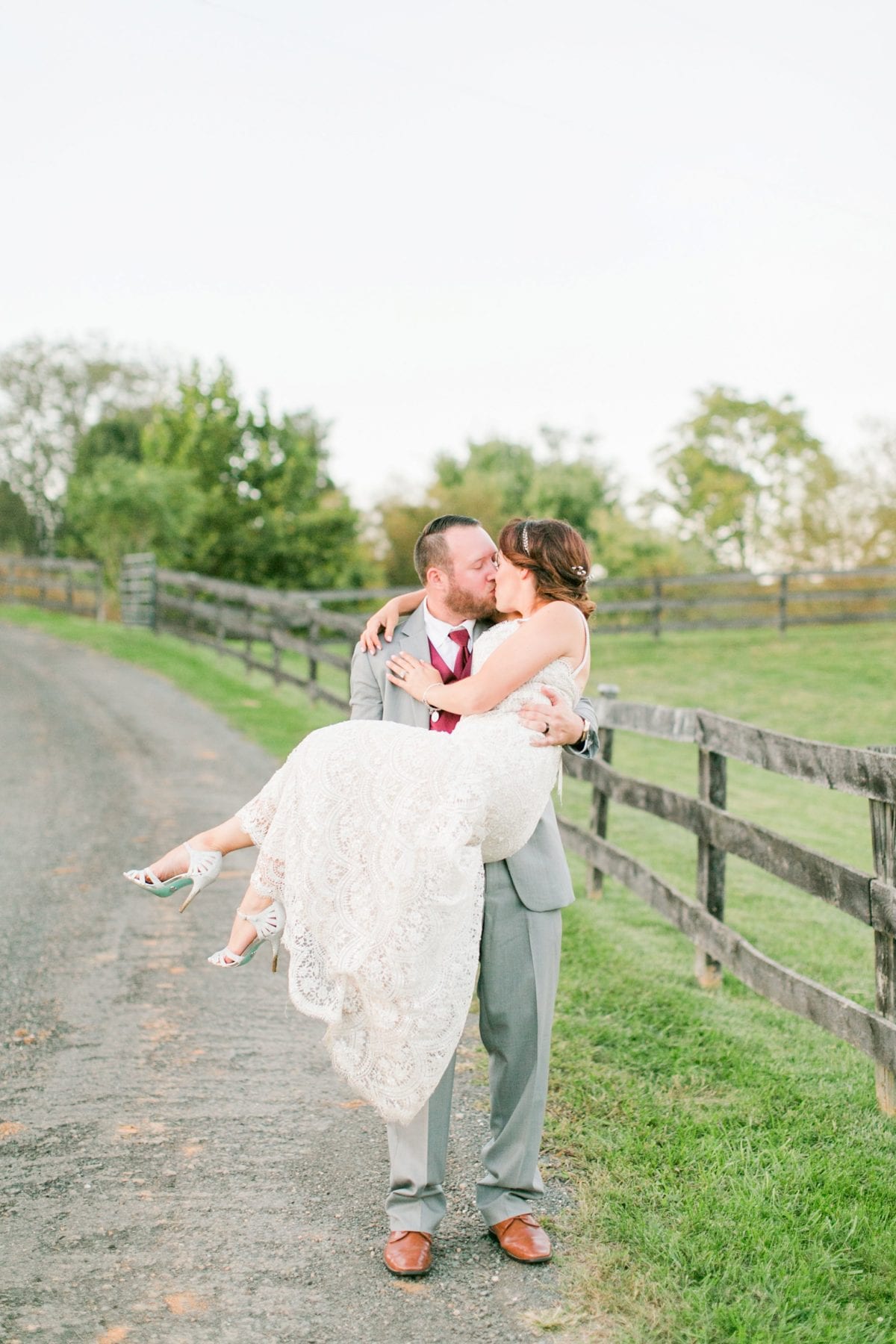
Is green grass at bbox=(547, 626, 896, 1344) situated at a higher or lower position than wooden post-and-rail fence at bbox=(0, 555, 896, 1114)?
lower

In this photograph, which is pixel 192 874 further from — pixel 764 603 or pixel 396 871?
pixel 764 603

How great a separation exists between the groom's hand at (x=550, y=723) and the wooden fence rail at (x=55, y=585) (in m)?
25.0

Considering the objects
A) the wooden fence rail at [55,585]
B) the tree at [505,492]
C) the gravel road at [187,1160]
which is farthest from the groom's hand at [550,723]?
the tree at [505,492]

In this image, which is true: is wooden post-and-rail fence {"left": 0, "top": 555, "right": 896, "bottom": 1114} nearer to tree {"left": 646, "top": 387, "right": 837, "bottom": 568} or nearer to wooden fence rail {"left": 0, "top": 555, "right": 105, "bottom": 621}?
wooden fence rail {"left": 0, "top": 555, "right": 105, "bottom": 621}

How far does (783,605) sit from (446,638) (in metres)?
21.3

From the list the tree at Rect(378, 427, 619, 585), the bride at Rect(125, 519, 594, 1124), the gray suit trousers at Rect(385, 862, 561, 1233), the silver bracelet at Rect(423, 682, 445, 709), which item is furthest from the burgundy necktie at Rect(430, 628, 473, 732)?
the tree at Rect(378, 427, 619, 585)

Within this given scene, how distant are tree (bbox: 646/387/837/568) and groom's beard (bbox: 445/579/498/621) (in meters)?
41.5

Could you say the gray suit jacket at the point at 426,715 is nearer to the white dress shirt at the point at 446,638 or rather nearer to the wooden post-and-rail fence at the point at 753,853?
the white dress shirt at the point at 446,638

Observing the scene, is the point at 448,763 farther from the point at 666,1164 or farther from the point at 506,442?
the point at 506,442

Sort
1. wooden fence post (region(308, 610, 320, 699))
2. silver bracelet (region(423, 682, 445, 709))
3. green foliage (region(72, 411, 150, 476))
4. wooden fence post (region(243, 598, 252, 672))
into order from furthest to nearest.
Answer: green foliage (region(72, 411, 150, 476)), wooden fence post (region(243, 598, 252, 672)), wooden fence post (region(308, 610, 320, 699)), silver bracelet (region(423, 682, 445, 709))

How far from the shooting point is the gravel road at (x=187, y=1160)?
271cm

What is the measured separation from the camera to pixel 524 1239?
296 centimetres

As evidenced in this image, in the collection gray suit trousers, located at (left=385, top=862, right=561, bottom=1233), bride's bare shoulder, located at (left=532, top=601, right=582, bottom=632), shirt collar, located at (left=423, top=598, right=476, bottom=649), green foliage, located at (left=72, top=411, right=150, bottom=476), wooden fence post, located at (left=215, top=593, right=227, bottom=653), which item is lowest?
gray suit trousers, located at (left=385, top=862, right=561, bottom=1233)

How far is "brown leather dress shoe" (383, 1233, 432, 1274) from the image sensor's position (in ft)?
9.43
